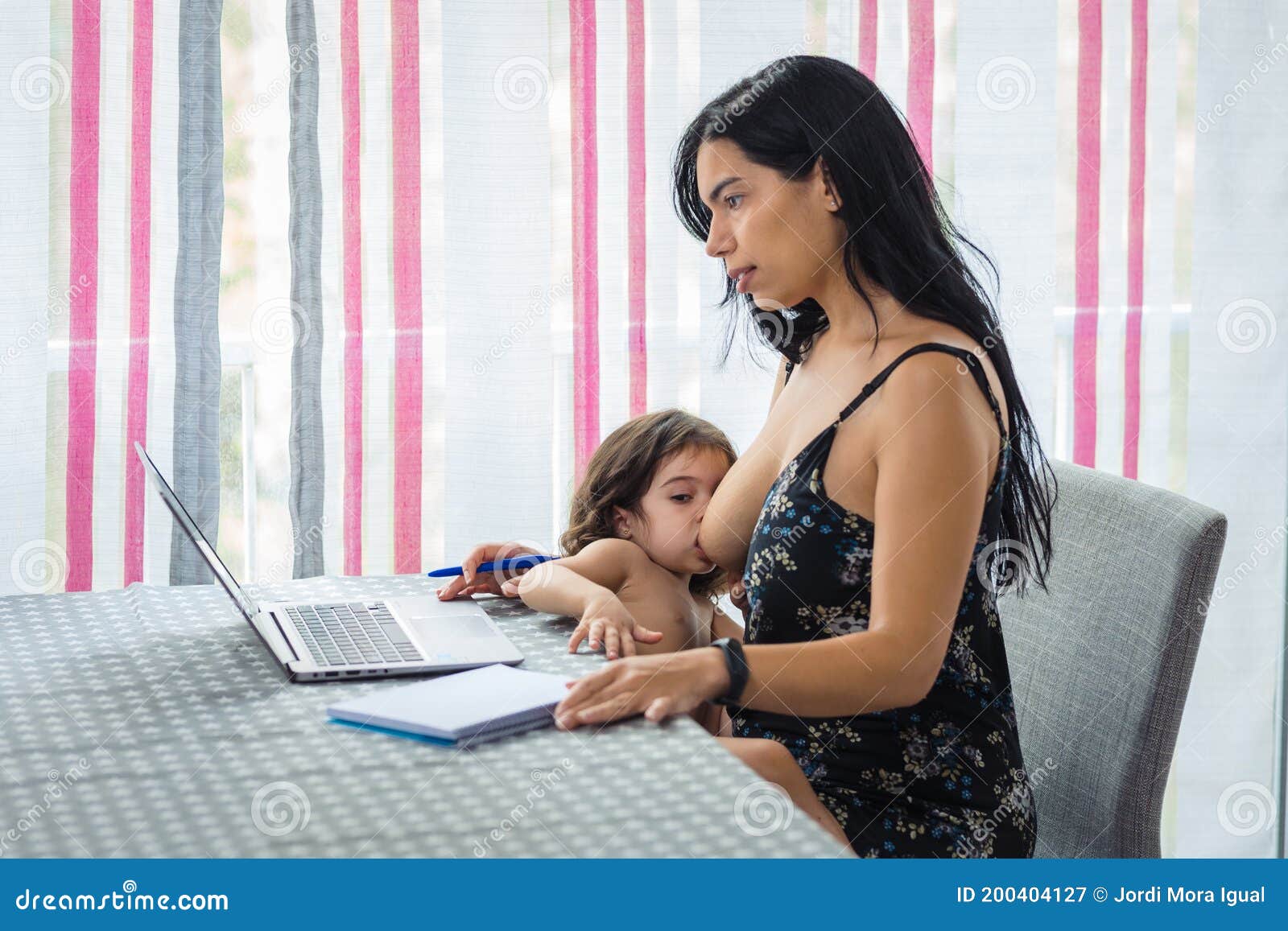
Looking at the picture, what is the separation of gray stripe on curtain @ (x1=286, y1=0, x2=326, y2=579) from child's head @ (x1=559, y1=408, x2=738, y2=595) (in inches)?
30.7

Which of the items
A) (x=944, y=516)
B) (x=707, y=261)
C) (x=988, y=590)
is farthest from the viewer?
(x=707, y=261)

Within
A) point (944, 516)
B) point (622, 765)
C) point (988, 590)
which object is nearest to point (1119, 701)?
point (988, 590)

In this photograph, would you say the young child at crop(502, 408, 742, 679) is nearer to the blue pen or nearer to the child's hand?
the blue pen

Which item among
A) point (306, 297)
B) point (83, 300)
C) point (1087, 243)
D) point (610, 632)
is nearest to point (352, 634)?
point (610, 632)

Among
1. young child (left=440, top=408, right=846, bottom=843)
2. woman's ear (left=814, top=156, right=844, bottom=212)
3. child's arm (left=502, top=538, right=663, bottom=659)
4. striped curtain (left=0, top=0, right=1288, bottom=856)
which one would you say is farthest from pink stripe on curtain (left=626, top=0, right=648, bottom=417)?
woman's ear (left=814, top=156, right=844, bottom=212)

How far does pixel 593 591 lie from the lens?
1.37 m

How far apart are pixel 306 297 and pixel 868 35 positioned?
1.18 m

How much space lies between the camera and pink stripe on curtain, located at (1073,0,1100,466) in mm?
2326

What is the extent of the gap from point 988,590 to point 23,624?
1.09 meters

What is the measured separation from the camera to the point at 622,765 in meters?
0.92

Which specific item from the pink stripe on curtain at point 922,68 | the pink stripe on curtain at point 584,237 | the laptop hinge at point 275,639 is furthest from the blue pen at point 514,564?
the pink stripe on curtain at point 922,68

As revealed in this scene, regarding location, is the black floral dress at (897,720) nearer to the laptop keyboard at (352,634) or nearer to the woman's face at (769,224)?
the woman's face at (769,224)
